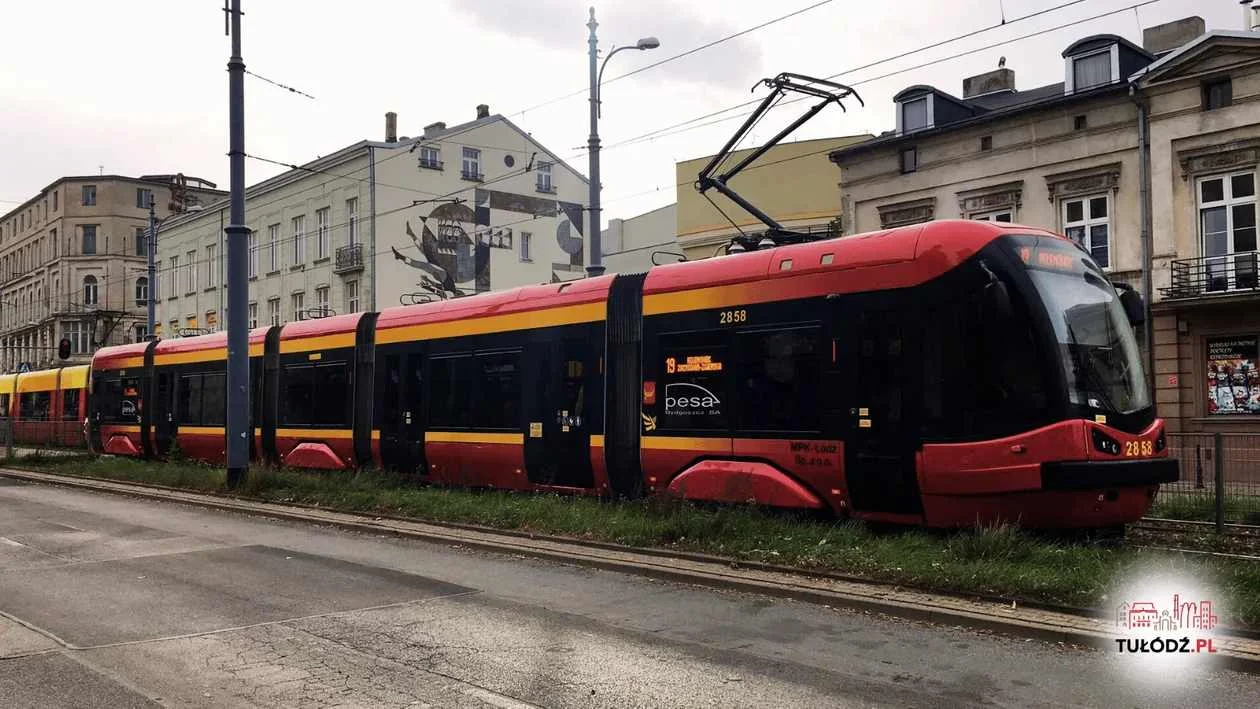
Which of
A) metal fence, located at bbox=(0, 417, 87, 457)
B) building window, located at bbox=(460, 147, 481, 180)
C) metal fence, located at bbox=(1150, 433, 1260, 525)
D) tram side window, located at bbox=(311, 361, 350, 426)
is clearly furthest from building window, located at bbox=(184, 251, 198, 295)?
metal fence, located at bbox=(1150, 433, 1260, 525)

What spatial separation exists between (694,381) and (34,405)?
34362 millimetres

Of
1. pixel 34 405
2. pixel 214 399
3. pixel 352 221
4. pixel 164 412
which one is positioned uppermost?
pixel 352 221

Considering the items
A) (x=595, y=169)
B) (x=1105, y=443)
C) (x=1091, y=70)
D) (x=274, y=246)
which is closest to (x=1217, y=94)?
(x=1091, y=70)

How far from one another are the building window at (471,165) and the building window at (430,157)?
1.36 meters

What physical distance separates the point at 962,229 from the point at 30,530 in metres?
12.0

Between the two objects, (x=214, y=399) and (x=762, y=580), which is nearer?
(x=762, y=580)

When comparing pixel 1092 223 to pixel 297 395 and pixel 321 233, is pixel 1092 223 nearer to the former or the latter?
pixel 297 395

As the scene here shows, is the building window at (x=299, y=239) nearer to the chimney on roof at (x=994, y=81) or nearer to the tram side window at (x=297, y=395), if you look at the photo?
the tram side window at (x=297, y=395)

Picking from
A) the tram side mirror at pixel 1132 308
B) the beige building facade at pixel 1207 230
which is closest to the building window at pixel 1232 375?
the beige building facade at pixel 1207 230

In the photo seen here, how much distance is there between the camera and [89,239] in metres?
74.0

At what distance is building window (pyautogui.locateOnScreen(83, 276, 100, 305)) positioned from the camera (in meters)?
73.6

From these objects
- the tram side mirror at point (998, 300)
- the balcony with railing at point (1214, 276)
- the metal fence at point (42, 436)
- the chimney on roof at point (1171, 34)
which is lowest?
the metal fence at point (42, 436)

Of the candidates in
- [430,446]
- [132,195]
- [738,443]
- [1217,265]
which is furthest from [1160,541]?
[132,195]

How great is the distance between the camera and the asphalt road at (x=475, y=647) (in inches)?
224
